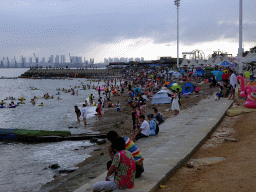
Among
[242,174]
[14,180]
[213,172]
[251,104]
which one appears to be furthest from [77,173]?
[251,104]

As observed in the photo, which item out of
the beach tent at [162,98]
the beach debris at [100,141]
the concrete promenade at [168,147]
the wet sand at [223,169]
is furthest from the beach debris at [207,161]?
the beach tent at [162,98]

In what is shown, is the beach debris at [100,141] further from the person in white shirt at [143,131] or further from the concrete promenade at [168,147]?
the person in white shirt at [143,131]

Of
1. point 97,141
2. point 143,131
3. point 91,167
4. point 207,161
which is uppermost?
point 143,131

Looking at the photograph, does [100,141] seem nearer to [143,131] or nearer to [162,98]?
[143,131]

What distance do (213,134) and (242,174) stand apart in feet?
12.8

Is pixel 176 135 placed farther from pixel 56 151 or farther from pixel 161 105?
pixel 161 105

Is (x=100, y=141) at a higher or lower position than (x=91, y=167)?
lower

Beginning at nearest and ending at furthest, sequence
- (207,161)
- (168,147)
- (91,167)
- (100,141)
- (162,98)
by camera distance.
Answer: (207,161) → (168,147) → (91,167) → (100,141) → (162,98)

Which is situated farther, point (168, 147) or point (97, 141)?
point (97, 141)

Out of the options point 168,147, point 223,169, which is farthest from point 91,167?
point 223,169

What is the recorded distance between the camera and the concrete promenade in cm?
471

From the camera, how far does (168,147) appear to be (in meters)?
6.96

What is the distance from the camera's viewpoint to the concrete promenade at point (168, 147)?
471 centimetres

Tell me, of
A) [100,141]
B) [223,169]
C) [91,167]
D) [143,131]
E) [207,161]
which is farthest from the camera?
[100,141]
